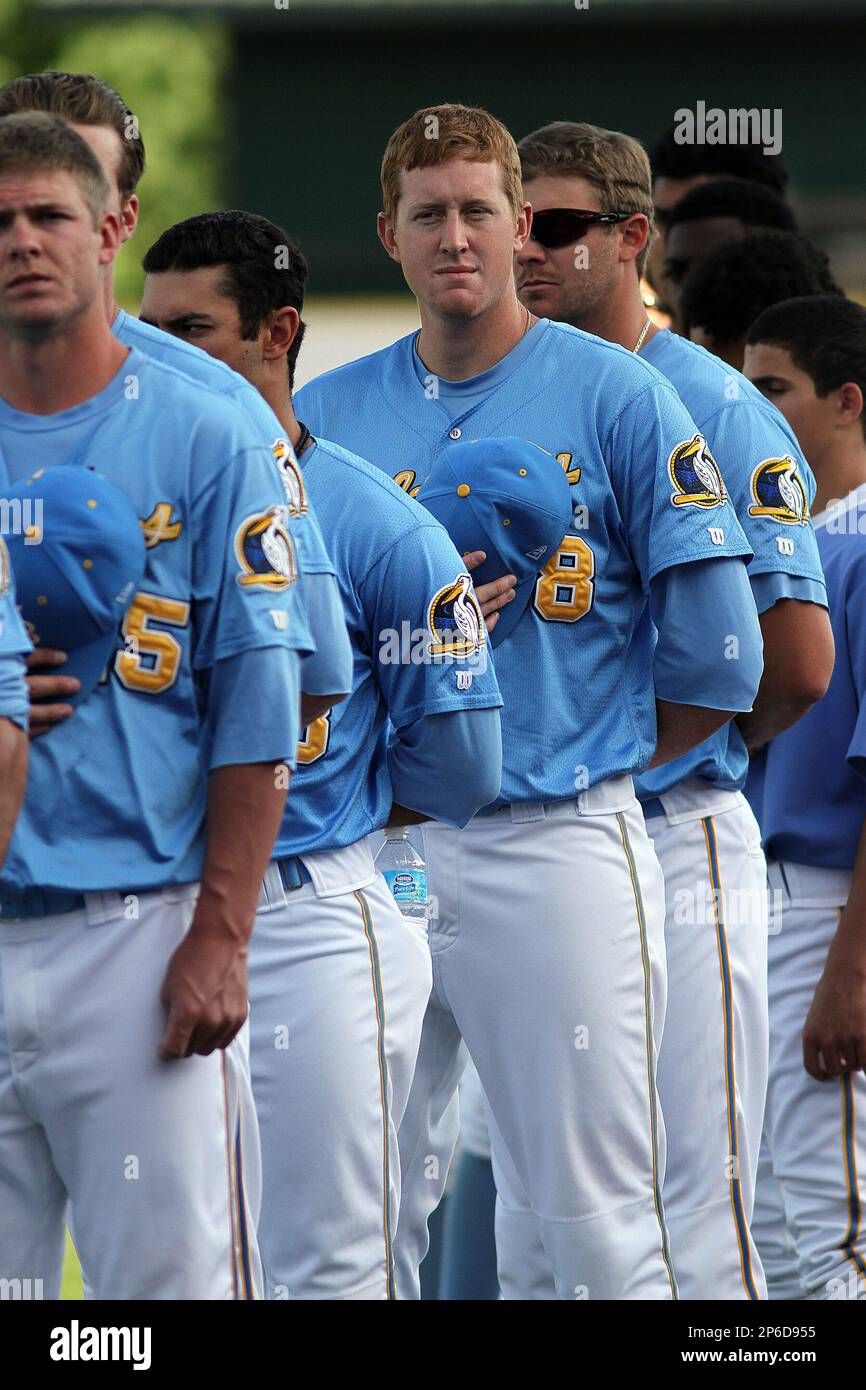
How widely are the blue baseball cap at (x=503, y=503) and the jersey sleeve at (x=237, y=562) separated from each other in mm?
730

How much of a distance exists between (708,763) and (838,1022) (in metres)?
0.51

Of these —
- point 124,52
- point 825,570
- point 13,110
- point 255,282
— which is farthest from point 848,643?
point 124,52

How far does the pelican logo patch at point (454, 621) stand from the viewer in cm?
286

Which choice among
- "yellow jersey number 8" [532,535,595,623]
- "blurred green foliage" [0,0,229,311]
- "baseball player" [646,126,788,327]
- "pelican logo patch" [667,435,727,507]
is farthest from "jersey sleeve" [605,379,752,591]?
"blurred green foliage" [0,0,229,311]

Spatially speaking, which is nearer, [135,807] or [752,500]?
[135,807]

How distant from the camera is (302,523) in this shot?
2.65 metres

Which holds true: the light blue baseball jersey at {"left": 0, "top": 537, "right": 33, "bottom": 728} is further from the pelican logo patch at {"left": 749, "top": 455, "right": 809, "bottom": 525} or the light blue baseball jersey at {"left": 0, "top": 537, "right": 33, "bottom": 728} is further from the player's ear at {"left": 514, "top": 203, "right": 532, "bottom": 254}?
the pelican logo patch at {"left": 749, "top": 455, "right": 809, "bottom": 525}

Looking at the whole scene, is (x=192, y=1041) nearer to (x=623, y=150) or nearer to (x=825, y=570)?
(x=825, y=570)

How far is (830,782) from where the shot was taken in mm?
3617

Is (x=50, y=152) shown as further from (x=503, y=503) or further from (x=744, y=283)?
(x=744, y=283)

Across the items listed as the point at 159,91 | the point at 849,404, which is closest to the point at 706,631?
the point at 849,404

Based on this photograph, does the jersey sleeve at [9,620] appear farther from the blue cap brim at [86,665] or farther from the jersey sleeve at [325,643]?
the jersey sleeve at [325,643]

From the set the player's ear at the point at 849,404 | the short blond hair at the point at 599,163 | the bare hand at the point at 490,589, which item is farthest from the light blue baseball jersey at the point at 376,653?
the player's ear at the point at 849,404

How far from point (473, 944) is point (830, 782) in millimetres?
887
